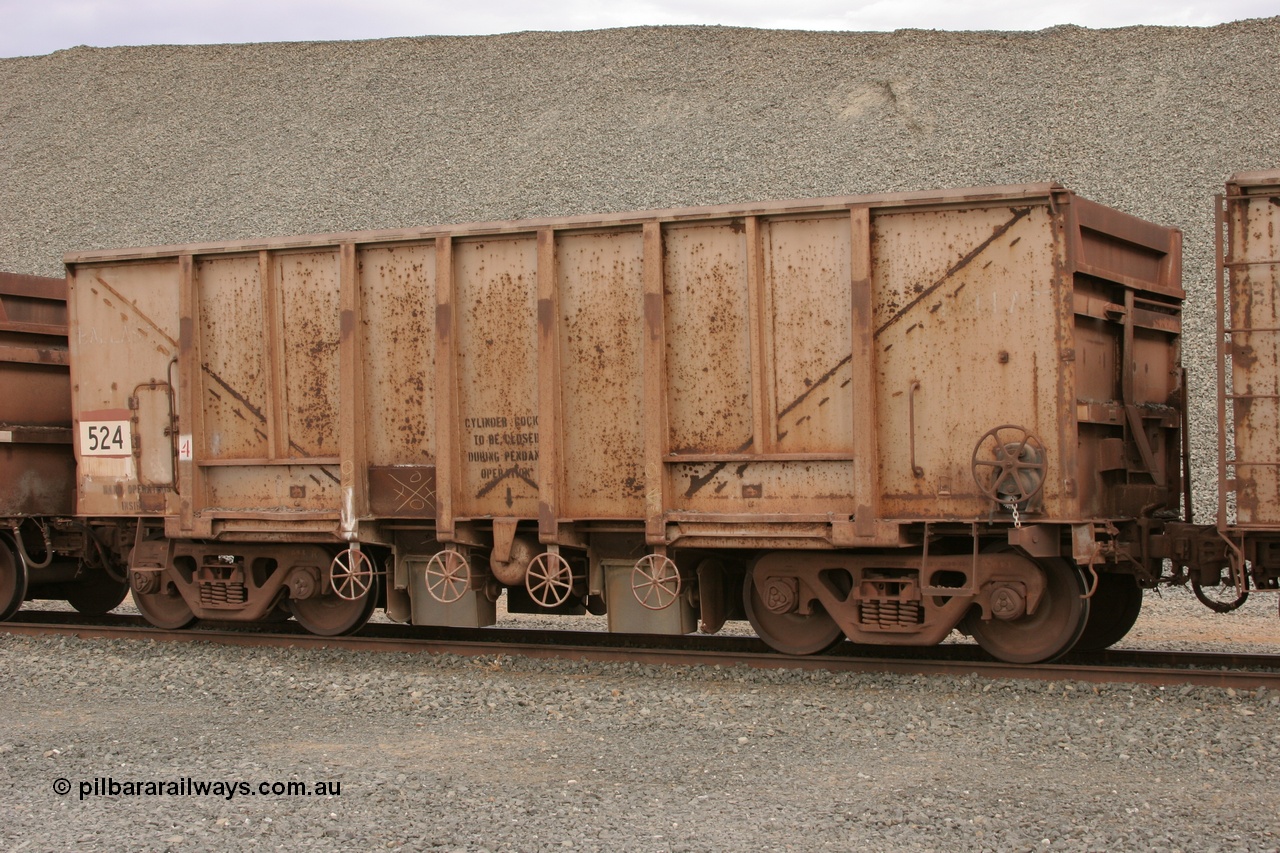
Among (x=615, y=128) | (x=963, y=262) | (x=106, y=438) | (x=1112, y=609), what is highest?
(x=615, y=128)

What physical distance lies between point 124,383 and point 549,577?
4214mm

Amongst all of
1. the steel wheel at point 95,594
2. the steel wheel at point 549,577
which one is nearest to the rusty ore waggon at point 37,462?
the steel wheel at point 95,594

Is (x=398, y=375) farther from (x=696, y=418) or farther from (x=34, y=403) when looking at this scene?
(x=34, y=403)

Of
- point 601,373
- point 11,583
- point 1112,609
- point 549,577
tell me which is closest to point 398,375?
point 601,373

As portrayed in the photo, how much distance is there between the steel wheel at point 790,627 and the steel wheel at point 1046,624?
100 cm

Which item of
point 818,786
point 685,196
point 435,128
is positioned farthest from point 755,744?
point 435,128

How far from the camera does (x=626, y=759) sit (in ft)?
20.0

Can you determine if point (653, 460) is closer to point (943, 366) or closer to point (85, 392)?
point (943, 366)

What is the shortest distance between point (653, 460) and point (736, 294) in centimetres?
129

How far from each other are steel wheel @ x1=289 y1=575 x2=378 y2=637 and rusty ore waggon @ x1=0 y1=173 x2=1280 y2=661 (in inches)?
1.1

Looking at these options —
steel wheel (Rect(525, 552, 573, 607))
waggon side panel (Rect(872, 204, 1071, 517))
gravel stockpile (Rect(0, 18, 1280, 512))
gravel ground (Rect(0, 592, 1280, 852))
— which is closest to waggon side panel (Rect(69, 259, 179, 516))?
gravel ground (Rect(0, 592, 1280, 852))

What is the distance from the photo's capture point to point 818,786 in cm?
555

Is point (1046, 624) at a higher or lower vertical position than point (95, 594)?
higher

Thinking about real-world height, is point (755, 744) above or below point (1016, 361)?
below
